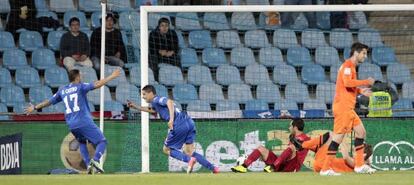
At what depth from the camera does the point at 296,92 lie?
850 inches

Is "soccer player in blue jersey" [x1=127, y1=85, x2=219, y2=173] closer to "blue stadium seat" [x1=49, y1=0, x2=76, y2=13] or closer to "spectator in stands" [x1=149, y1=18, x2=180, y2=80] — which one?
"spectator in stands" [x1=149, y1=18, x2=180, y2=80]

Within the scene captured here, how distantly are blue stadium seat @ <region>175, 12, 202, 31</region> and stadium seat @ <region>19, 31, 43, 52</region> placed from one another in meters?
2.89

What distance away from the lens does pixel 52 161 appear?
65.7 ft

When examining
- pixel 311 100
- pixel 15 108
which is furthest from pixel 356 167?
pixel 15 108

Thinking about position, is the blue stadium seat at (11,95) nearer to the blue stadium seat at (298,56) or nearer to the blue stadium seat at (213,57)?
the blue stadium seat at (213,57)

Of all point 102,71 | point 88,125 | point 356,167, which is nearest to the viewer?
point 356,167

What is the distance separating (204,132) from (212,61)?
2.57 m

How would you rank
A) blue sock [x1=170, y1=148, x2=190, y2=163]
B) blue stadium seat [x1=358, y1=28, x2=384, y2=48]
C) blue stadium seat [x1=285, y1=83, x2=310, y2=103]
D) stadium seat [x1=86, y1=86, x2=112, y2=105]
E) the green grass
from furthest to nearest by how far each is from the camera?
blue stadium seat [x1=358, y1=28, x2=384, y2=48] → stadium seat [x1=86, y1=86, x2=112, y2=105] → blue stadium seat [x1=285, y1=83, x2=310, y2=103] → blue sock [x1=170, y1=148, x2=190, y2=163] → the green grass

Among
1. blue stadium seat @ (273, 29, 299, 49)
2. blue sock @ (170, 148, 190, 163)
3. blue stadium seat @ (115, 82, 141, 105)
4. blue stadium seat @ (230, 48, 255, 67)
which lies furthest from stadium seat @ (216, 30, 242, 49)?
blue sock @ (170, 148, 190, 163)

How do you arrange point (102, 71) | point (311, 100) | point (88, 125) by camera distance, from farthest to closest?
point (311, 100)
point (102, 71)
point (88, 125)

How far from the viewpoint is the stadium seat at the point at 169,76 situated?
69.9ft

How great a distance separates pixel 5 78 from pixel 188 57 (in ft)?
12.2

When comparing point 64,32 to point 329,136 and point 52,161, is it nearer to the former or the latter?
point 52,161

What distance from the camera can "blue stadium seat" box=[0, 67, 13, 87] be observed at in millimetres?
22047
